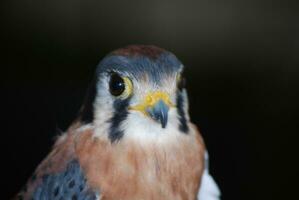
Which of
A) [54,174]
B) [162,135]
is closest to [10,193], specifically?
[54,174]

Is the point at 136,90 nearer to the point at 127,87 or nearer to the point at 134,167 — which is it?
the point at 127,87

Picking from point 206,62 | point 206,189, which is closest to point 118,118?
point 206,189

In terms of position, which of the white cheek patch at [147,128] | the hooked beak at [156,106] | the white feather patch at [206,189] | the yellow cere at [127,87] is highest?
the yellow cere at [127,87]

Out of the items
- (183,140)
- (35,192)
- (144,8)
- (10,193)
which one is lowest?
(10,193)

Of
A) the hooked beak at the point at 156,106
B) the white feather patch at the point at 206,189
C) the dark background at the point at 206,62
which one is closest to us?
the hooked beak at the point at 156,106

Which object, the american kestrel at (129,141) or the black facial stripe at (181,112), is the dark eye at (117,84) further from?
the black facial stripe at (181,112)

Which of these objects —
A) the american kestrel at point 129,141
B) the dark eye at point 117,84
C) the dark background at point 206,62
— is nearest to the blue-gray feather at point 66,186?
the american kestrel at point 129,141

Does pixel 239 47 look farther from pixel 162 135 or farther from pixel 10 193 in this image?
pixel 162 135
